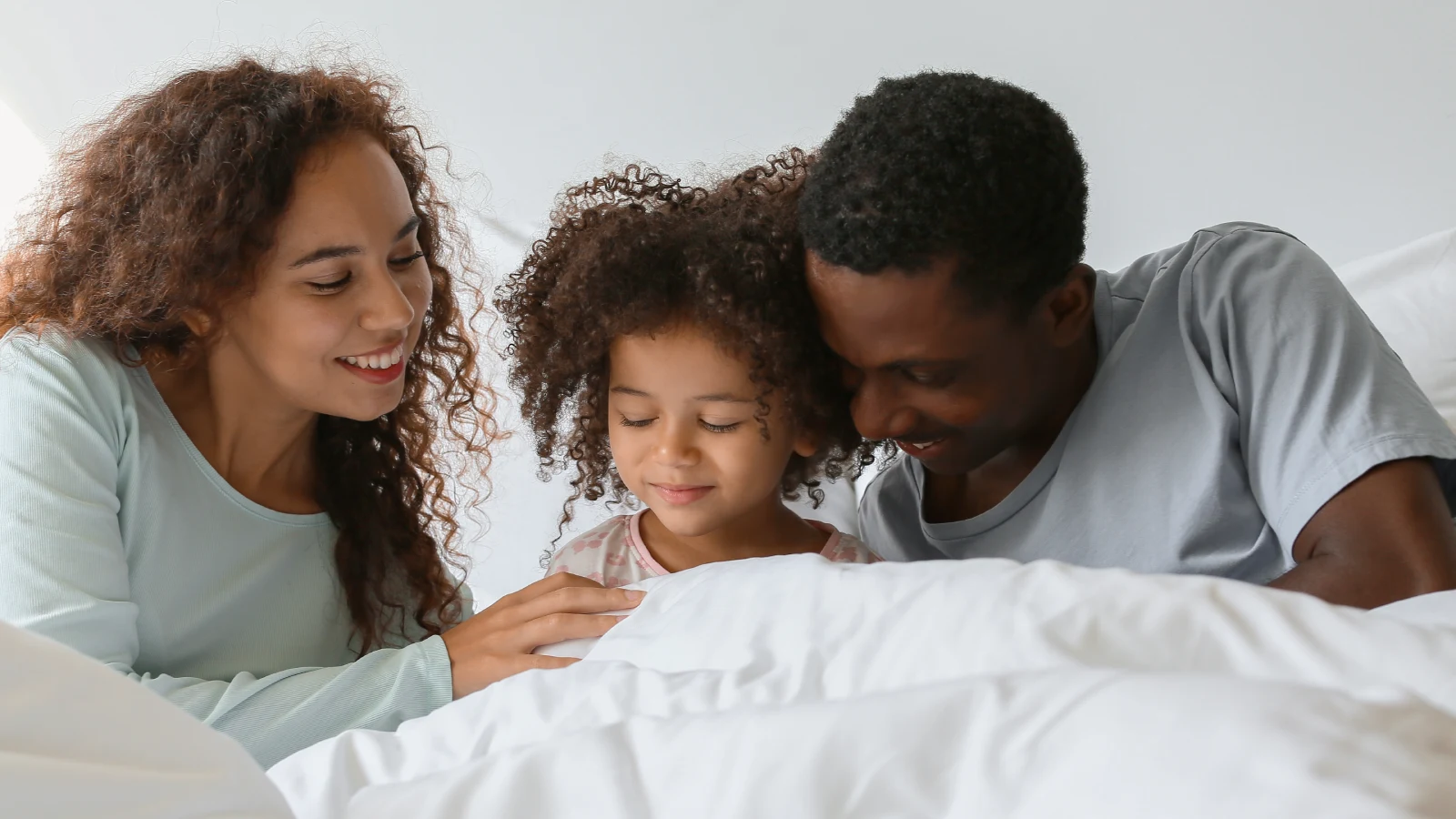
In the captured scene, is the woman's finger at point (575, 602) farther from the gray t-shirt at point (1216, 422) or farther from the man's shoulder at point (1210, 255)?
the man's shoulder at point (1210, 255)

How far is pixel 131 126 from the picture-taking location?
1.22 metres

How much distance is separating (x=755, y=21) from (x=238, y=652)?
48.0 inches

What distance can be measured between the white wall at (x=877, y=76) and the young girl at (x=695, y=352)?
0.45m

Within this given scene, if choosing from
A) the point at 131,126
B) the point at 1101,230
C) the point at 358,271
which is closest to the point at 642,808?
the point at 358,271

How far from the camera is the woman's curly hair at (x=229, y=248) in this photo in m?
1.14

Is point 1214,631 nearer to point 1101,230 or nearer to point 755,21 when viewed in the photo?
point 1101,230

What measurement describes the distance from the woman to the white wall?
0.50 metres

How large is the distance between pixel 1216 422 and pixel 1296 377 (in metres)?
0.08

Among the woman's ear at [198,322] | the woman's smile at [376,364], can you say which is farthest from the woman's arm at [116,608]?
the woman's smile at [376,364]

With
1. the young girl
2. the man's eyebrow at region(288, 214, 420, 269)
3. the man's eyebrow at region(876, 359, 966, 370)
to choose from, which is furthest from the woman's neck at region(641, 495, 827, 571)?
the man's eyebrow at region(288, 214, 420, 269)

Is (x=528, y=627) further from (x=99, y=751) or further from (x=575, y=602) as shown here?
(x=99, y=751)

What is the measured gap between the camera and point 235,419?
1262 millimetres

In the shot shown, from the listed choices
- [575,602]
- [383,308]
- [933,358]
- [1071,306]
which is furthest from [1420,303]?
[383,308]

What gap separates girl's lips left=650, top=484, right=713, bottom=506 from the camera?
3.95 feet
